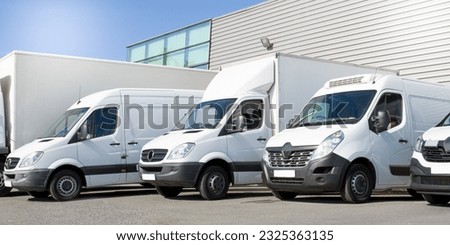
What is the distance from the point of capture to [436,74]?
1630 centimetres

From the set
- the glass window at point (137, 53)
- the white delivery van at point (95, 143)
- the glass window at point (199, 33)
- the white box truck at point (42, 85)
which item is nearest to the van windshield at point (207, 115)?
the white delivery van at point (95, 143)

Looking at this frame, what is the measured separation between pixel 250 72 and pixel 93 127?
351 cm

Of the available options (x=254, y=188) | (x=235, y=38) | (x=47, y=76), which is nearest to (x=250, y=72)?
(x=254, y=188)

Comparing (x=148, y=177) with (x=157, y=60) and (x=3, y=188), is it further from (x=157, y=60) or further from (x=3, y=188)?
(x=157, y=60)

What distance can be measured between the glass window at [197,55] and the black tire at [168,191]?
13.8m

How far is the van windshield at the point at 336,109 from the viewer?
382 inches

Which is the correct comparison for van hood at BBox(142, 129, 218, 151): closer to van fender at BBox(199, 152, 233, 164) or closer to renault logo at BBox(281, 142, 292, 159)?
van fender at BBox(199, 152, 233, 164)

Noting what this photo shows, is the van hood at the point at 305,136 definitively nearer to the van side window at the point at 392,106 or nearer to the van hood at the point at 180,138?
the van side window at the point at 392,106

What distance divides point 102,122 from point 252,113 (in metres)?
3.26

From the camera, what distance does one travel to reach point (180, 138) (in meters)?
10.8

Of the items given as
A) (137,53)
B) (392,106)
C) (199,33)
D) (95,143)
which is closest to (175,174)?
(95,143)

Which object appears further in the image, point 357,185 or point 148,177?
point 148,177

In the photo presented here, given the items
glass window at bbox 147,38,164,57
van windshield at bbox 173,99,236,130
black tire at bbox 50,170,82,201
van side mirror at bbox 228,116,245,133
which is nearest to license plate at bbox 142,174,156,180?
van windshield at bbox 173,99,236,130

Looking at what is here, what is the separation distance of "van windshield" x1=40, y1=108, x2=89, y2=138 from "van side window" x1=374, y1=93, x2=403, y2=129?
6.08 metres
